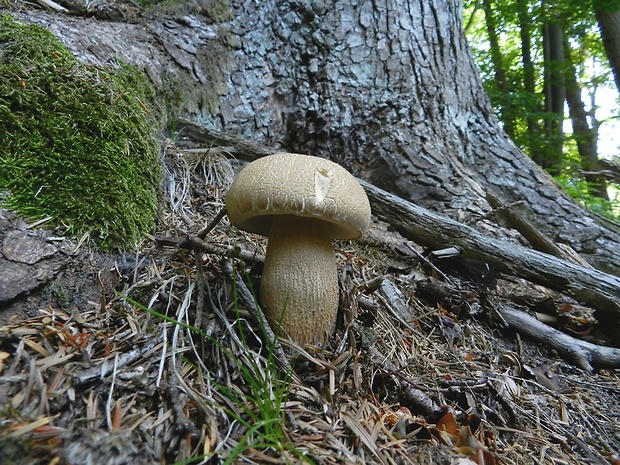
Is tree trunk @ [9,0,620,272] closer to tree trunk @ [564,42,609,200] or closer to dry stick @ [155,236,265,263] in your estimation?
dry stick @ [155,236,265,263]

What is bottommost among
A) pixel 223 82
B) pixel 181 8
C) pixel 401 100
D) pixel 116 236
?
pixel 116 236

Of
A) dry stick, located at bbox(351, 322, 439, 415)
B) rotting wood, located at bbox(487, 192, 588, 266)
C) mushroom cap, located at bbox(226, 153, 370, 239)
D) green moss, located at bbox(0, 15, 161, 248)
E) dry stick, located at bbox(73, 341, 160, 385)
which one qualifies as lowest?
dry stick, located at bbox(351, 322, 439, 415)

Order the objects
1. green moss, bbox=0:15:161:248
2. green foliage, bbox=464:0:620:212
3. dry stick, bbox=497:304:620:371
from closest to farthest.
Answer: green moss, bbox=0:15:161:248 → dry stick, bbox=497:304:620:371 → green foliage, bbox=464:0:620:212

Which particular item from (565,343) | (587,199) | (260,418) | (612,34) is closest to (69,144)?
(260,418)

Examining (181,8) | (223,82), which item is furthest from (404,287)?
(181,8)

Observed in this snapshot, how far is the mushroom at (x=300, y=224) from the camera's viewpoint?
1274 mm

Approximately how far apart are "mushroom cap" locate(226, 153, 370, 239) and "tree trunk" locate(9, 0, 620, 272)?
1555mm

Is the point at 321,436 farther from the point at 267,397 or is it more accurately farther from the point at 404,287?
the point at 404,287

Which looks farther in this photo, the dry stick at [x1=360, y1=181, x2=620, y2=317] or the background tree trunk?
the background tree trunk

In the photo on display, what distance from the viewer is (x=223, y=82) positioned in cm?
272

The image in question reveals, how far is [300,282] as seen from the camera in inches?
58.1

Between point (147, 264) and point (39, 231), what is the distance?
399mm

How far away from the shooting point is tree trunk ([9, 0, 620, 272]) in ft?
9.12

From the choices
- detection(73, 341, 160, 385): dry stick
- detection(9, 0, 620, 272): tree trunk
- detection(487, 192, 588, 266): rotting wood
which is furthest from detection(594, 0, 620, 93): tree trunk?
detection(73, 341, 160, 385): dry stick
